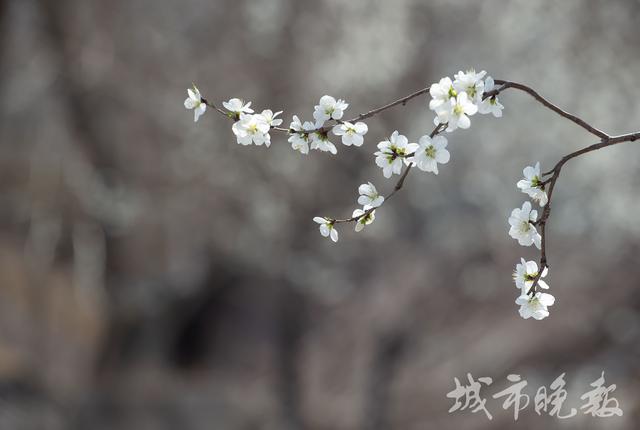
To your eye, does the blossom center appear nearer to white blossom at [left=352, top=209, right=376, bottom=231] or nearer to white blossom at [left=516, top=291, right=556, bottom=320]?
white blossom at [left=352, top=209, right=376, bottom=231]

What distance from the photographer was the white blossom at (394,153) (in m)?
1.73

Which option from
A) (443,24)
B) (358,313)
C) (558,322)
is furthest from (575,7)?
(358,313)

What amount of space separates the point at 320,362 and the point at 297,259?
1867 millimetres

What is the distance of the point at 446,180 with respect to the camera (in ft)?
23.2

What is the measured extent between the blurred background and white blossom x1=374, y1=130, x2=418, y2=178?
4271mm

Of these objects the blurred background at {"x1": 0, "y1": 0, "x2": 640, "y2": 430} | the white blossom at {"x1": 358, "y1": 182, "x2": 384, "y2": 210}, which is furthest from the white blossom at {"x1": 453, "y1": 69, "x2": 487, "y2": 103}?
the blurred background at {"x1": 0, "y1": 0, "x2": 640, "y2": 430}

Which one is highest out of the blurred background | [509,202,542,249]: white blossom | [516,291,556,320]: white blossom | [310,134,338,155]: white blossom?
the blurred background

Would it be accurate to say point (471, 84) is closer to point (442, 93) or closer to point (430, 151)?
point (442, 93)

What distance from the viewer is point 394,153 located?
1.74 m

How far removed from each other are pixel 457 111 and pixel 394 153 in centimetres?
23

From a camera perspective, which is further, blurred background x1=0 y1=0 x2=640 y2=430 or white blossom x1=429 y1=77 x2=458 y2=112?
blurred background x1=0 y1=0 x2=640 y2=430

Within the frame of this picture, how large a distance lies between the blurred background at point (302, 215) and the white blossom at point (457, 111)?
435 cm

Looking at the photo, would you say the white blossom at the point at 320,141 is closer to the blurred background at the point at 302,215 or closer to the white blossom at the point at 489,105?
the white blossom at the point at 489,105

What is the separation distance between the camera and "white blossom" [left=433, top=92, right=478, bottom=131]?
5.09ft
